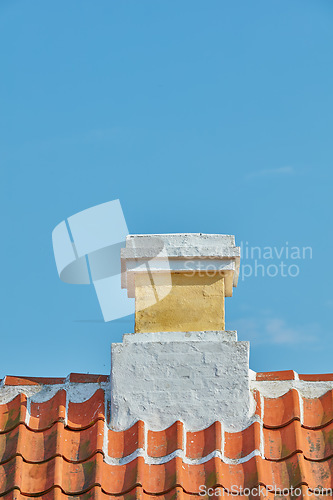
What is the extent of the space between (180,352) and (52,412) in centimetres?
93

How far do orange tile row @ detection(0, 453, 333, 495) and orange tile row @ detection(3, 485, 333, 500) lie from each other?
1.1 inches

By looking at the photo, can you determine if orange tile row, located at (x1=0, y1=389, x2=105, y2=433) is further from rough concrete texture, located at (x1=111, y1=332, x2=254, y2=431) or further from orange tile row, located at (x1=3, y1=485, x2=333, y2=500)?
orange tile row, located at (x1=3, y1=485, x2=333, y2=500)

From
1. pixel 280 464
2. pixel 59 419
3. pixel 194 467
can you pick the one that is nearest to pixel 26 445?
pixel 59 419

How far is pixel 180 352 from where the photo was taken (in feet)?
17.6

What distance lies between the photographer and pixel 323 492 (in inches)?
185

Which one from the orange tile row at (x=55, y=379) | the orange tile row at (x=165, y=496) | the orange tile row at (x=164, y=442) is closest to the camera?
the orange tile row at (x=165, y=496)

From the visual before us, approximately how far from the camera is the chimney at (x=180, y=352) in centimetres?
526

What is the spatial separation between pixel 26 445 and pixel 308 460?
1740mm

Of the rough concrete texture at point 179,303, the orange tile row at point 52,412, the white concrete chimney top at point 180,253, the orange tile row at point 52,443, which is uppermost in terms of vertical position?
the white concrete chimney top at point 180,253

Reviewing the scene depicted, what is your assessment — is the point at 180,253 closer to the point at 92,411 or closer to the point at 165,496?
the point at 92,411

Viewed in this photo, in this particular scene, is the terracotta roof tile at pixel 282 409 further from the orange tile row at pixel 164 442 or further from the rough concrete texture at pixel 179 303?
the rough concrete texture at pixel 179 303

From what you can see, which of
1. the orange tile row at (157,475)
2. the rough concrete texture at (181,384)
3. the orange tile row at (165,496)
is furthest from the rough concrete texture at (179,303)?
the orange tile row at (165,496)

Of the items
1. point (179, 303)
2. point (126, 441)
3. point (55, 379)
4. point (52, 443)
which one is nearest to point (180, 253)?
point (179, 303)

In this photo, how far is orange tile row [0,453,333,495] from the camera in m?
4.79
